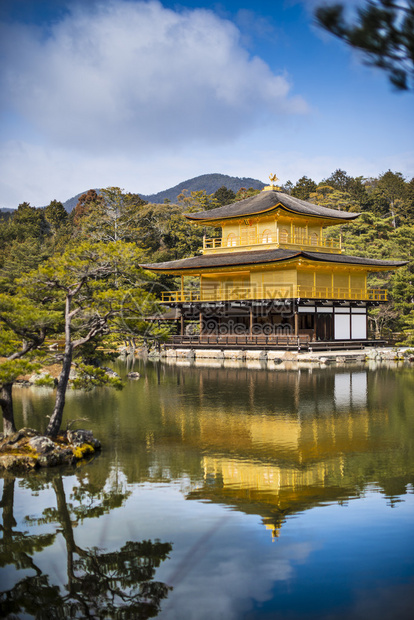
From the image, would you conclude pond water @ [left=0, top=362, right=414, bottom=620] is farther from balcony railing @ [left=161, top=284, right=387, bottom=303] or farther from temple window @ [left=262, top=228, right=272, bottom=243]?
temple window @ [left=262, top=228, right=272, bottom=243]

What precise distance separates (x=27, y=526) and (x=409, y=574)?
5189 mm

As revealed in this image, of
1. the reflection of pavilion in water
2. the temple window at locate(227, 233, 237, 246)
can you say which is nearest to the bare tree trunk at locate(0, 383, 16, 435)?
the reflection of pavilion in water

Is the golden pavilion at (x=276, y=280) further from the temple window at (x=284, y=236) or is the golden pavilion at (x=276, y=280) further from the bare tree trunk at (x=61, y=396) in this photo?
the bare tree trunk at (x=61, y=396)

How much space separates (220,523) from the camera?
27.6 ft

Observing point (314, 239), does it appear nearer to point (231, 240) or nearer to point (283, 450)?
point (231, 240)

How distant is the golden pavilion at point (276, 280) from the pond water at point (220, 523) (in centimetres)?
2148

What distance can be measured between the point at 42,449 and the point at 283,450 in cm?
484

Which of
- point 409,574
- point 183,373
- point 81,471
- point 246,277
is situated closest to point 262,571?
→ point 409,574

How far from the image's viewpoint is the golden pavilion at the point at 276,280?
37.4m

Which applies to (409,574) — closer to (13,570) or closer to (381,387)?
(13,570)

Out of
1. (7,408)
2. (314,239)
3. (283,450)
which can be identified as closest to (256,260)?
(314,239)

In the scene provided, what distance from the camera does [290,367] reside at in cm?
3050

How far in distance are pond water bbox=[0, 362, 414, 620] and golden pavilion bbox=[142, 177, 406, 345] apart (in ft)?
70.5

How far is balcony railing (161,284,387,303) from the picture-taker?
122 feet
